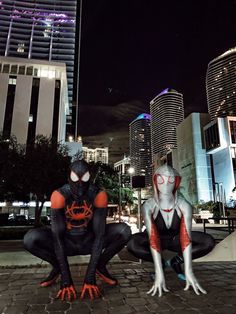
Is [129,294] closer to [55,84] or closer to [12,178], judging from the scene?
[12,178]

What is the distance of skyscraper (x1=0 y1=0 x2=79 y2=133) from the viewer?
86188 mm

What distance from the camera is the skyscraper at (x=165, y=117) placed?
427 ft

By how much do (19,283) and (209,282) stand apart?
3350mm

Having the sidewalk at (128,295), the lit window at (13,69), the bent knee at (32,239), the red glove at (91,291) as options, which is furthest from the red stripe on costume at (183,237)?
the lit window at (13,69)

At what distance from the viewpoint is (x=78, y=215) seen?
147 inches

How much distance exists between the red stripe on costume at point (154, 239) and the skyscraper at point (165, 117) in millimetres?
125991

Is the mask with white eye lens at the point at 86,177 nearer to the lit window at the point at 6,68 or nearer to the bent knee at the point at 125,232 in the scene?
the bent knee at the point at 125,232

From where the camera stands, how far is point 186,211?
3996mm

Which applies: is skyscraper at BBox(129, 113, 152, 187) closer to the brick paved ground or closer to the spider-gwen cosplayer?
the brick paved ground

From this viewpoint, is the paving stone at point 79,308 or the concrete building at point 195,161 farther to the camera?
the concrete building at point 195,161

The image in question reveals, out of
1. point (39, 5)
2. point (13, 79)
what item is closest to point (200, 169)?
point (13, 79)

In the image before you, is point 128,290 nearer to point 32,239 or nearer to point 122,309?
point 122,309

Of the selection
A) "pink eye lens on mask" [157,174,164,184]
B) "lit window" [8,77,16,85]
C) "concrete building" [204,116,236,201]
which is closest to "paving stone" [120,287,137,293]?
"pink eye lens on mask" [157,174,164,184]

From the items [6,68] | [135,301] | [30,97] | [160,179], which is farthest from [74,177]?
[6,68]
